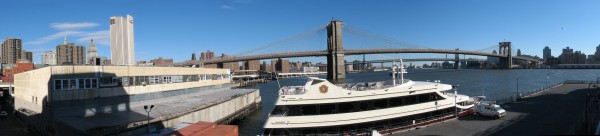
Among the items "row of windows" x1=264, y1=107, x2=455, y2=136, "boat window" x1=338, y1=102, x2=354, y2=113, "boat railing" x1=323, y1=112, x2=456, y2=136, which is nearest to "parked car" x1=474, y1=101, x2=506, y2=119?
"boat railing" x1=323, y1=112, x2=456, y2=136

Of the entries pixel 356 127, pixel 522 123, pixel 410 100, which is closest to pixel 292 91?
pixel 356 127

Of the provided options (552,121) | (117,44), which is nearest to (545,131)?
(552,121)

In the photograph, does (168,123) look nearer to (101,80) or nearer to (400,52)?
(101,80)

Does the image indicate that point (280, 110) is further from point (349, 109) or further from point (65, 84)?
point (65, 84)

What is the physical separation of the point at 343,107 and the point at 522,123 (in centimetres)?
916

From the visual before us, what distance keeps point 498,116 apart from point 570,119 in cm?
359

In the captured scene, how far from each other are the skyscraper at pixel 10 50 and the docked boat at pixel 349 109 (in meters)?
173

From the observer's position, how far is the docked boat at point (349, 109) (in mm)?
18547

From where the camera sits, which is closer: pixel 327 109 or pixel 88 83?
pixel 327 109

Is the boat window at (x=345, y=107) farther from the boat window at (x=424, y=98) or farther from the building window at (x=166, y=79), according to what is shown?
the building window at (x=166, y=79)

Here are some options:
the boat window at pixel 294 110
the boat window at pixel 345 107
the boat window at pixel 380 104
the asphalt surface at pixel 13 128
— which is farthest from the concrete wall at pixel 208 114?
the asphalt surface at pixel 13 128

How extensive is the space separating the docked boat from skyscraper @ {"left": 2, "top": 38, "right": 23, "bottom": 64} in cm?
17274

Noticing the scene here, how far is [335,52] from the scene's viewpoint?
10400 centimetres

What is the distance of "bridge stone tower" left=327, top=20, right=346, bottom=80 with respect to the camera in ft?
335
